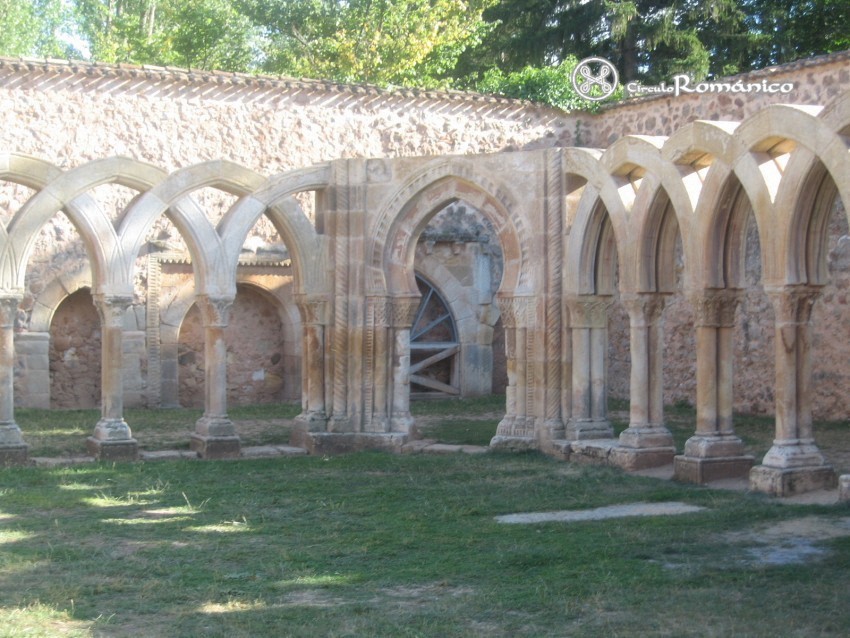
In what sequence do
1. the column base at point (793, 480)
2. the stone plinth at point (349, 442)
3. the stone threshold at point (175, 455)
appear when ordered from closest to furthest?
1. the column base at point (793, 480)
2. the stone threshold at point (175, 455)
3. the stone plinth at point (349, 442)

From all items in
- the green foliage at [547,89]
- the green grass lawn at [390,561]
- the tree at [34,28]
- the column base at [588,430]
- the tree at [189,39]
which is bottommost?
the green grass lawn at [390,561]

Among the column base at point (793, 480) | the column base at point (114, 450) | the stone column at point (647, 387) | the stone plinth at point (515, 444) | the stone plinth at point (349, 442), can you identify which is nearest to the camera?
the column base at point (793, 480)

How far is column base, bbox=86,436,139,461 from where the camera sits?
11.9 meters

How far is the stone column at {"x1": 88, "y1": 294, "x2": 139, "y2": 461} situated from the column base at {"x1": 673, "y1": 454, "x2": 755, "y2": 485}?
5.13 metres

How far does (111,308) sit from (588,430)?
4.74m

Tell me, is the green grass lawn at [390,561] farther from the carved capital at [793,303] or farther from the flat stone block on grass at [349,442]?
the flat stone block on grass at [349,442]

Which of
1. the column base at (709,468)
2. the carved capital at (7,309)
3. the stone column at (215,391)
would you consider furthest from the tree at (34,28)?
the column base at (709,468)

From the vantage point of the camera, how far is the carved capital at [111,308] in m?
12.1

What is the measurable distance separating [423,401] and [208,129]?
5094mm

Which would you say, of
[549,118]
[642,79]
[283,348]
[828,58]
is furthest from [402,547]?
[642,79]

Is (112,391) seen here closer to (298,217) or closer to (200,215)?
(200,215)

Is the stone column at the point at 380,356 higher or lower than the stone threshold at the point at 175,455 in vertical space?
higher

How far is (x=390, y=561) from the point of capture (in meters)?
7.47

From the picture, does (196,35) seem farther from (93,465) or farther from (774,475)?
(774,475)
